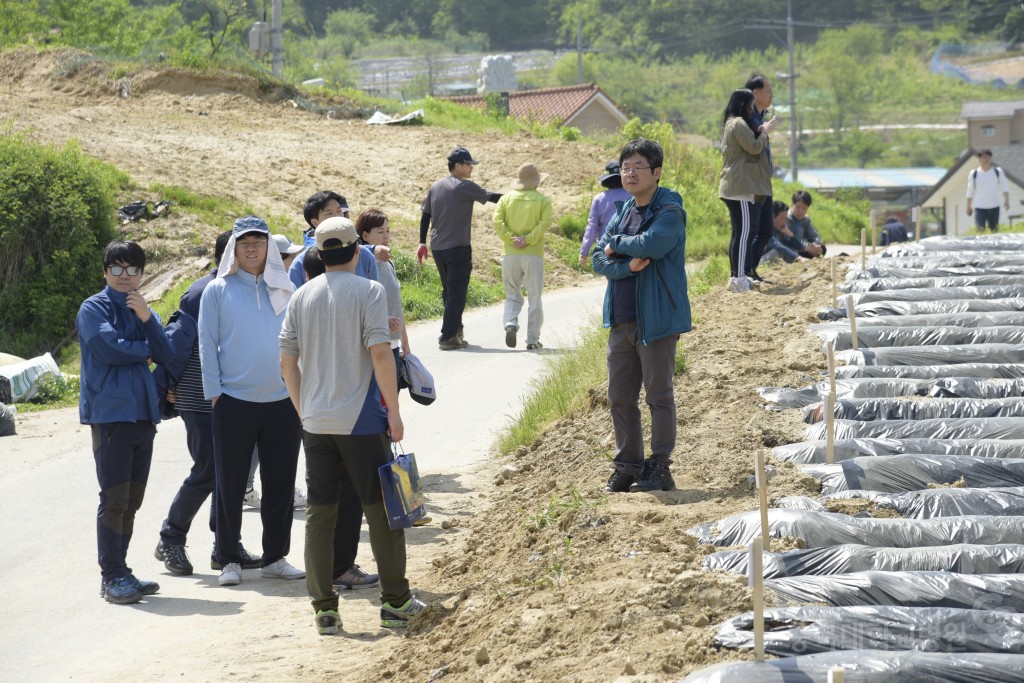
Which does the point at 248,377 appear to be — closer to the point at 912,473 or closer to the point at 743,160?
the point at 912,473

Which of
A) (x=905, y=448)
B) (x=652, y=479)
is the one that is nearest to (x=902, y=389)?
(x=905, y=448)

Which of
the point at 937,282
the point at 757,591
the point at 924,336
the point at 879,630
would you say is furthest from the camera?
the point at 937,282

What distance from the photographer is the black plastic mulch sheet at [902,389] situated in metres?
8.48

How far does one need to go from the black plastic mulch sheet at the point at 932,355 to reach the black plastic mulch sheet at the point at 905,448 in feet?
7.51

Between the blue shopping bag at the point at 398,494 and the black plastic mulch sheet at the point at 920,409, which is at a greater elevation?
the blue shopping bag at the point at 398,494

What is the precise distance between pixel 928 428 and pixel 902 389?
1.00 m

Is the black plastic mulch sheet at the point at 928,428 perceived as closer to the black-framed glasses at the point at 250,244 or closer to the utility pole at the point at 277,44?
the black-framed glasses at the point at 250,244

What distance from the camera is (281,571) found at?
268 inches

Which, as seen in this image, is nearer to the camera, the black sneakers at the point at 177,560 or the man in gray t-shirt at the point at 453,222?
the black sneakers at the point at 177,560

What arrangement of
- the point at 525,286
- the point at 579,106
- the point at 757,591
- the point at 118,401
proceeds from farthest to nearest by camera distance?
the point at 579,106, the point at 525,286, the point at 118,401, the point at 757,591

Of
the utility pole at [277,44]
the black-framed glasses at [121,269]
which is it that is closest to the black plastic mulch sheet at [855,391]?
the black-framed glasses at [121,269]

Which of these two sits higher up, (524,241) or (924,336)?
(524,241)

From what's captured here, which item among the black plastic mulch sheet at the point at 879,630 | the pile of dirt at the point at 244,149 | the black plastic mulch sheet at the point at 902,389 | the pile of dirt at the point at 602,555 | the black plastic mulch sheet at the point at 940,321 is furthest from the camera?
the pile of dirt at the point at 244,149

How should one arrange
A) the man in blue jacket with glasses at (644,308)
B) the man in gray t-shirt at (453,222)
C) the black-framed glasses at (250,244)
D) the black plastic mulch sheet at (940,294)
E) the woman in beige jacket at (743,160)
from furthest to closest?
the man in gray t-shirt at (453,222), the woman in beige jacket at (743,160), the black plastic mulch sheet at (940,294), the man in blue jacket with glasses at (644,308), the black-framed glasses at (250,244)
